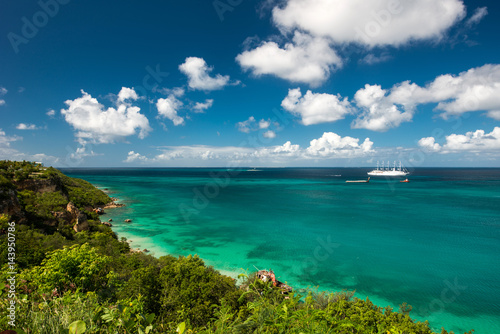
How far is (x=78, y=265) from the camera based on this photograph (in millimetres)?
13555

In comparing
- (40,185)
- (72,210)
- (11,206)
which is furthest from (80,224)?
(40,185)

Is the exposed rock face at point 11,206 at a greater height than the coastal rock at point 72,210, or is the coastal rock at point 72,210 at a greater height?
the exposed rock face at point 11,206

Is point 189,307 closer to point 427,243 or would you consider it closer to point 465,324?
point 465,324

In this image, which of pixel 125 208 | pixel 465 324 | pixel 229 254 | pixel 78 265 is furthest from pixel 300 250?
pixel 125 208

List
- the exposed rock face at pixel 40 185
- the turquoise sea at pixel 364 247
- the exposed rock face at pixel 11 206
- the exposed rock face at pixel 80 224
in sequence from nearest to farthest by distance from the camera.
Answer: the turquoise sea at pixel 364 247 < the exposed rock face at pixel 11 206 < the exposed rock face at pixel 80 224 < the exposed rock face at pixel 40 185

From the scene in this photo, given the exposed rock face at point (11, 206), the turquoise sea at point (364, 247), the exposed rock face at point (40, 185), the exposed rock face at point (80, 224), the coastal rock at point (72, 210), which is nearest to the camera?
the turquoise sea at point (364, 247)

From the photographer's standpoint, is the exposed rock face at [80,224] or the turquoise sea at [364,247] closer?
the turquoise sea at [364,247]

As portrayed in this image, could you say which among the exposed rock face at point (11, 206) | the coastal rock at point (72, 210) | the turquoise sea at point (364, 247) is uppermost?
the exposed rock face at point (11, 206)

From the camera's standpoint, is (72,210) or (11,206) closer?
(11,206)

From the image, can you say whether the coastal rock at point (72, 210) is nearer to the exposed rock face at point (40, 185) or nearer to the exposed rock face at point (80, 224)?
the exposed rock face at point (80, 224)

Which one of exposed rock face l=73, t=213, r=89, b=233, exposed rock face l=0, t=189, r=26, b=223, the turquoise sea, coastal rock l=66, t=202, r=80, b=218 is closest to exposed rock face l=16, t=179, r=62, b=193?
coastal rock l=66, t=202, r=80, b=218

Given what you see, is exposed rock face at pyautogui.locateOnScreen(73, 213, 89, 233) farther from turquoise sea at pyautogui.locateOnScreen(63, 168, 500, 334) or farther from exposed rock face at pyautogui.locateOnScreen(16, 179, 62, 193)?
exposed rock face at pyautogui.locateOnScreen(16, 179, 62, 193)

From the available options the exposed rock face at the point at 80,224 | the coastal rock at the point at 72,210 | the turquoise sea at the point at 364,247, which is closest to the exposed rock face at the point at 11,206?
the exposed rock face at the point at 80,224

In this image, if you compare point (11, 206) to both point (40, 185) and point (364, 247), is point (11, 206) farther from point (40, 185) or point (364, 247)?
point (364, 247)
